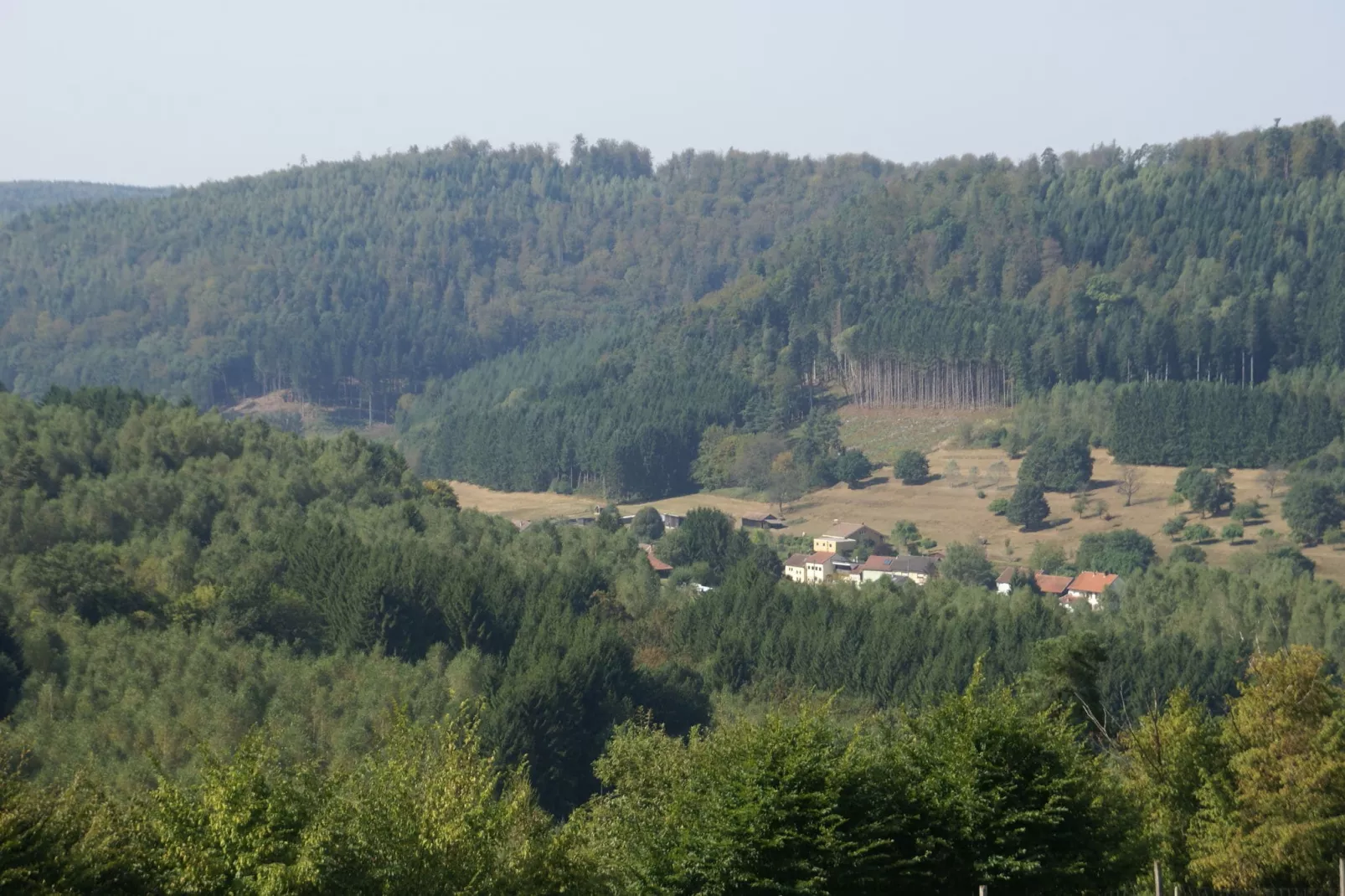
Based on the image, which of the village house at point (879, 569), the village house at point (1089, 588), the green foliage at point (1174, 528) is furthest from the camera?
the green foliage at point (1174, 528)

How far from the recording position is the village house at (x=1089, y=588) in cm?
8550

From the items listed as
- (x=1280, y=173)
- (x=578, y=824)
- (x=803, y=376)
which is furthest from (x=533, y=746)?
(x=1280, y=173)

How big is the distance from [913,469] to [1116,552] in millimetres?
25273

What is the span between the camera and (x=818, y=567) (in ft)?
322

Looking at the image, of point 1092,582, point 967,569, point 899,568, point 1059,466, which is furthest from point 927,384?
point 1092,582

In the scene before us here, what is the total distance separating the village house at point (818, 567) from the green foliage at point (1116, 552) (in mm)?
13317

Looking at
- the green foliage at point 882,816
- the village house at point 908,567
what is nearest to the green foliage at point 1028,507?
the village house at point 908,567

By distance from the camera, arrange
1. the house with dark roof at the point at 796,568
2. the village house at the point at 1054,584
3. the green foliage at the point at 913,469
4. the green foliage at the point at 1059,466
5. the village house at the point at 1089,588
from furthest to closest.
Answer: the green foliage at the point at 913,469, the green foliage at the point at 1059,466, the house with dark roof at the point at 796,568, the village house at the point at 1054,584, the village house at the point at 1089,588

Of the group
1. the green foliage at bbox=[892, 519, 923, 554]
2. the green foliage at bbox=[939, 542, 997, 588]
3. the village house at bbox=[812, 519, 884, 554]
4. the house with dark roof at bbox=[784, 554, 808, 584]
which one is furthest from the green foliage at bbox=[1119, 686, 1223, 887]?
the village house at bbox=[812, 519, 884, 554]

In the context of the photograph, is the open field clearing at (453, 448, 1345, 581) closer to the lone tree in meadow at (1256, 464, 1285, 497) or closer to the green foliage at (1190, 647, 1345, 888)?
the lone tree in meadow at (1256, 464, 1285, 497)

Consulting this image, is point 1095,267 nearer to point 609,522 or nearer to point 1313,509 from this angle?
point 1313,509

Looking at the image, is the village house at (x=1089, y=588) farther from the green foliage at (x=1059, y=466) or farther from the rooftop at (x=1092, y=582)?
the green foliage at (x=1059, y=466)

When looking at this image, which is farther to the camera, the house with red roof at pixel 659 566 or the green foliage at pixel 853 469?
the green foliage at pixel 853 469

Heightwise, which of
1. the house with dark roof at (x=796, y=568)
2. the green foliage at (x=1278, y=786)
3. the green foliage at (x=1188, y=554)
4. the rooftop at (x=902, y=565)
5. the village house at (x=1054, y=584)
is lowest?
the house with dark roof at (x=796, y=568)
